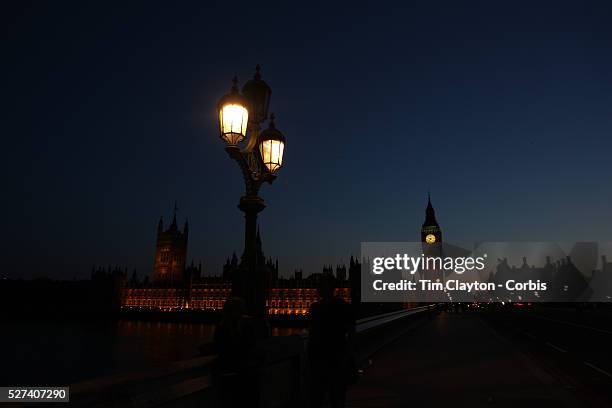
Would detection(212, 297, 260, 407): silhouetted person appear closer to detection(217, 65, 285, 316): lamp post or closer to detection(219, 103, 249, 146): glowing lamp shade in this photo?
detection(217, 65, 285, 316): lamp post

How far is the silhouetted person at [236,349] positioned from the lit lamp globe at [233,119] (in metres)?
3.82

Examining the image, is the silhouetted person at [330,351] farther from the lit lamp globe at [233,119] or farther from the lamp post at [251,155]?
the lit lamp globe at [233,119]

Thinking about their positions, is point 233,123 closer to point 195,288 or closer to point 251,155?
point 251,155

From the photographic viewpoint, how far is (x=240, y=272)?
7020 millimetres

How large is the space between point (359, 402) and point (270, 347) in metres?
2.38

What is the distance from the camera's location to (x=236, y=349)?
15.1ft

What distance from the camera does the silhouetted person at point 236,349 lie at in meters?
4.58

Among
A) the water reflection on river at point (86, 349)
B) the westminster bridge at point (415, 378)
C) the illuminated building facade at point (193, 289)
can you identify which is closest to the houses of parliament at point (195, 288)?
the illuminated building facade at point (193, 289)

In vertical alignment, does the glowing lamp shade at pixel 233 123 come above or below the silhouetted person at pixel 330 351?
above

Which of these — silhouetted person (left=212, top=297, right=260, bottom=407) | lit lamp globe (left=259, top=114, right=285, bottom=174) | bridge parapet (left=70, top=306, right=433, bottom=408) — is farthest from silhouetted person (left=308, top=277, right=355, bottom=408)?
lit lamp globe (left=259, top=114, right=285, bottom=174)

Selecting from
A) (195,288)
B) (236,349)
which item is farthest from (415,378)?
(195,288)

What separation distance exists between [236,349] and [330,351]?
4.55 ft

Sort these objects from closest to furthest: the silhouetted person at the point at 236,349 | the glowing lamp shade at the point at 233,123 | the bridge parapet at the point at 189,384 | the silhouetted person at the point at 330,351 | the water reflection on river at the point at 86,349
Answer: the bridge parapet at the point at 189,384 → the silhouetted person at the point at 236,349 → the silhouetted person at the point at 330,351 → the glowing lamp shade at the point at 233,123 → the water reflection on river at the point at 86,349

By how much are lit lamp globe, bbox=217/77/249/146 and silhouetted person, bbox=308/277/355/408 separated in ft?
10.8
